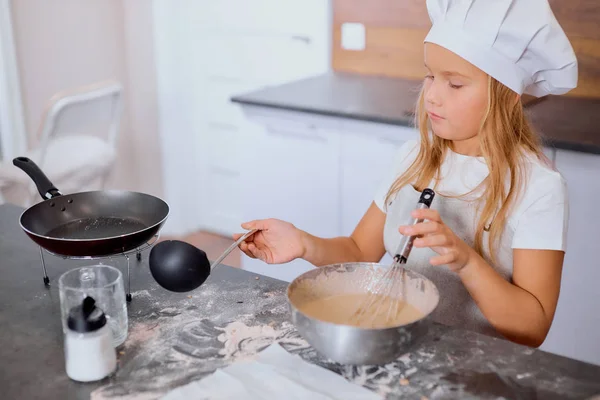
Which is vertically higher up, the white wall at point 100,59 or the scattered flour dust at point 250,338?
the white wall at point 100,59

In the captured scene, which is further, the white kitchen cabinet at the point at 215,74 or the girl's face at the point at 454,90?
the white kitchen cabinet at the point at 215,74

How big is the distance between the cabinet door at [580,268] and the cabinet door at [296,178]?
721mm

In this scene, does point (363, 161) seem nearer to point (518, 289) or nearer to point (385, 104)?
point (385, 104)

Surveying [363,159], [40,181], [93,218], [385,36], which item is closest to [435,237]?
[93,218]

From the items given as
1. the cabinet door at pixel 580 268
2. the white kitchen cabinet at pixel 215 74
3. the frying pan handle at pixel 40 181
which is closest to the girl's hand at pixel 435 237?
the frying pan handle at pixel 40 181

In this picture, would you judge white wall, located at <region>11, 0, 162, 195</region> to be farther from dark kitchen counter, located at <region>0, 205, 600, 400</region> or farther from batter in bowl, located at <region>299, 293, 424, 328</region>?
batter in bowl, located at <region>299, 293, 424, 328</region>

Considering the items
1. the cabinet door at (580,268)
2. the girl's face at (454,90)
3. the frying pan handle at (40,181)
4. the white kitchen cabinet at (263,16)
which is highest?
the white kitchen cabinet at (263,16)

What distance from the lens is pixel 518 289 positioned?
4.09 feet

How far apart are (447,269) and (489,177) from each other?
20cm

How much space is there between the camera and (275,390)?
997 millimetres

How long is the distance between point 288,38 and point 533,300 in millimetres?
2048

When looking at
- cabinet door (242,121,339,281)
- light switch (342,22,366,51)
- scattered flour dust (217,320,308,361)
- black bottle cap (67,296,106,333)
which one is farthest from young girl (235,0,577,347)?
light switch (342,22,366,51)

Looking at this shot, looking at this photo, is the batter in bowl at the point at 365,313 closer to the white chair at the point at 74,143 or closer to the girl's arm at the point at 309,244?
the girl's arm at the point at 309,244

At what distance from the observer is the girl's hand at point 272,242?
1.35m
